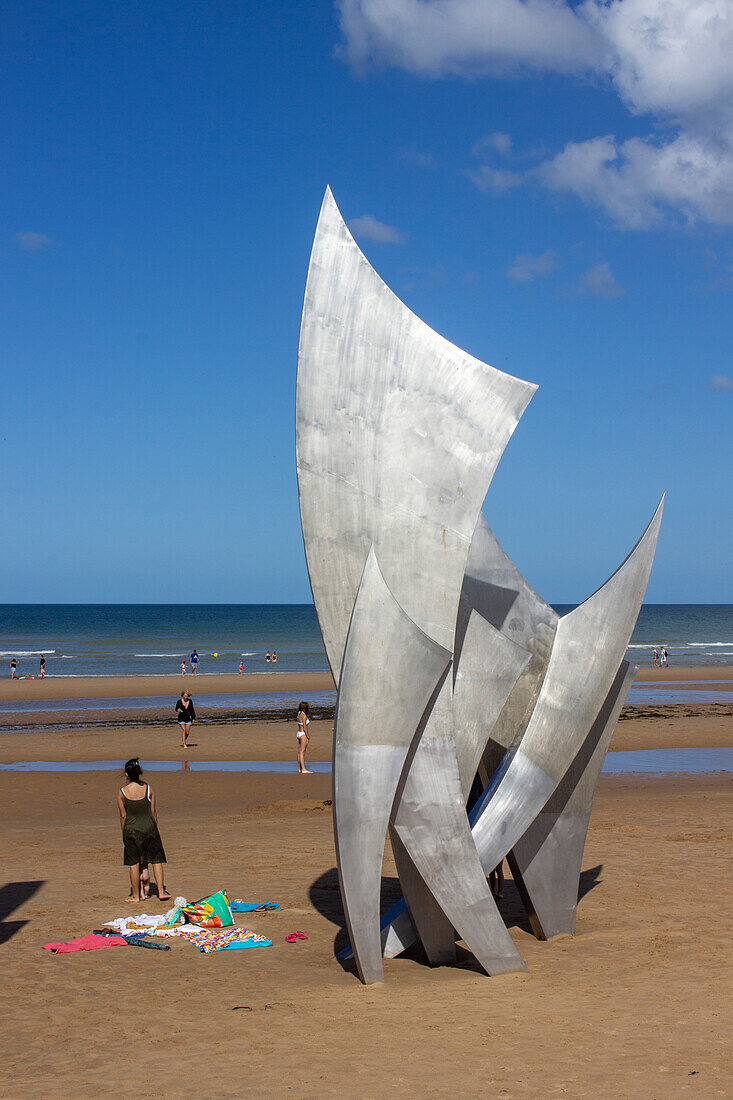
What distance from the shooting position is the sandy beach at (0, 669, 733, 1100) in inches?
234

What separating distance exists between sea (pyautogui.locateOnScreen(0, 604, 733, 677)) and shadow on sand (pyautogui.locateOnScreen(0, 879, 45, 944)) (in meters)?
39.1

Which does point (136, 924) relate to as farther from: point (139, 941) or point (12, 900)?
point (12, 900)

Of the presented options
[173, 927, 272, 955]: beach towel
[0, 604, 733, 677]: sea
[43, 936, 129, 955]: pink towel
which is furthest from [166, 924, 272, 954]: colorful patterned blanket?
[0, 604, 733, 677]: sea

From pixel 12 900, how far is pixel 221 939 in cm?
282

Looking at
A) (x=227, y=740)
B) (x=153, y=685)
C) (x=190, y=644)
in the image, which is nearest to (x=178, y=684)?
(x=153, y=685)

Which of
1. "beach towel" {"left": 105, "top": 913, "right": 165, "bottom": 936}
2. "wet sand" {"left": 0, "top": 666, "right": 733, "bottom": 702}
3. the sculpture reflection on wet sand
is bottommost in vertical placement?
"wet sand" {"left": 0, "top": 666, "right": 733, "bottom": 702}

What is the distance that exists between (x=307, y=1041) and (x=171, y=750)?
18.2 metres

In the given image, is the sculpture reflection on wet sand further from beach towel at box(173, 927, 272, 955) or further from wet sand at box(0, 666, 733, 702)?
wet sand at box(0, 666, 733, 702)

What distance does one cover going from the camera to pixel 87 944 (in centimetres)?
878

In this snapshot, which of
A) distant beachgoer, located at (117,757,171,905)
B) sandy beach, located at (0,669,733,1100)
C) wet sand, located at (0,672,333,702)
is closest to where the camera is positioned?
sandy beach, located at (0,669,733,1100)

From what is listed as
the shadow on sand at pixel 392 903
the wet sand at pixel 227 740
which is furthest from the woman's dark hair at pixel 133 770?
the wet sand at pixel 227 740

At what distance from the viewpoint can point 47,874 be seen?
457 inches

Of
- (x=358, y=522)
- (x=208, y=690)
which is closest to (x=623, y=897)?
(x=358, y=522)

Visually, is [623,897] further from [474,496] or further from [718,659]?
[718,659]
